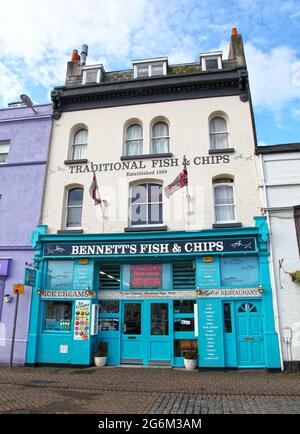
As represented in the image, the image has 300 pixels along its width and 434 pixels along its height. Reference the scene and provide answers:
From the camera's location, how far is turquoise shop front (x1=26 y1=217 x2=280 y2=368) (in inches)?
471

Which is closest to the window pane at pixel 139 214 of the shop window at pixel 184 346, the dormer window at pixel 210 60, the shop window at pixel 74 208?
the shop window at pixel 74 208

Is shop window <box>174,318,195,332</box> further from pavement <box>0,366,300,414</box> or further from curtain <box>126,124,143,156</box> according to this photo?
curtain <box>126,124,143,156</box>

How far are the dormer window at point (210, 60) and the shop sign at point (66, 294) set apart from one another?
445 inches

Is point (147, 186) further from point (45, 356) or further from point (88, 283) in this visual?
point (45, 356)

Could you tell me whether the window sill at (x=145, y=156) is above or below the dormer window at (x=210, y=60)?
below

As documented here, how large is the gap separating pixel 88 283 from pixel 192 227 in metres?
4.60

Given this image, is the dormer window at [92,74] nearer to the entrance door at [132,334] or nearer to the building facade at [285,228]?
the building facade at [285,228]

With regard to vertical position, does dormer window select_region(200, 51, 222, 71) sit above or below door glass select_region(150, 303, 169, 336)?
above

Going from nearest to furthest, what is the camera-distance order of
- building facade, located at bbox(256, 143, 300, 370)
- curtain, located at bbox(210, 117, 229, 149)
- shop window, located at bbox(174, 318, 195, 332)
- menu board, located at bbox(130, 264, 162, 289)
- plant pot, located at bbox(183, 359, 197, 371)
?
building facade, located at bbox(256, 143, 300, 370)
plant pot, located at bbox(183, 359, 197, 371)
shop window, located at bbox(174, 318, 195, 332)
menu board, located at bbox(130, 264, 162, 289)
curtain, located at bbox(210, 117, 229, 149)

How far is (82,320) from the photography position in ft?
41.9

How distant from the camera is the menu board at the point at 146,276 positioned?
1313cm

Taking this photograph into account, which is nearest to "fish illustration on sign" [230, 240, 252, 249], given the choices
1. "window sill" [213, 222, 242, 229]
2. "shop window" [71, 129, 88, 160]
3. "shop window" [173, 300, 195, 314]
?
"window sill" [213, 222, 242, 229]

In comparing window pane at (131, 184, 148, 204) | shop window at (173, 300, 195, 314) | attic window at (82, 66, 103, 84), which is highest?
attic window at (82, 66, 103, 84)

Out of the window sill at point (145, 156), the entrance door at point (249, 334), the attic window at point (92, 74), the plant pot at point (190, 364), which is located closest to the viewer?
the entrance door at point (249, 334)
